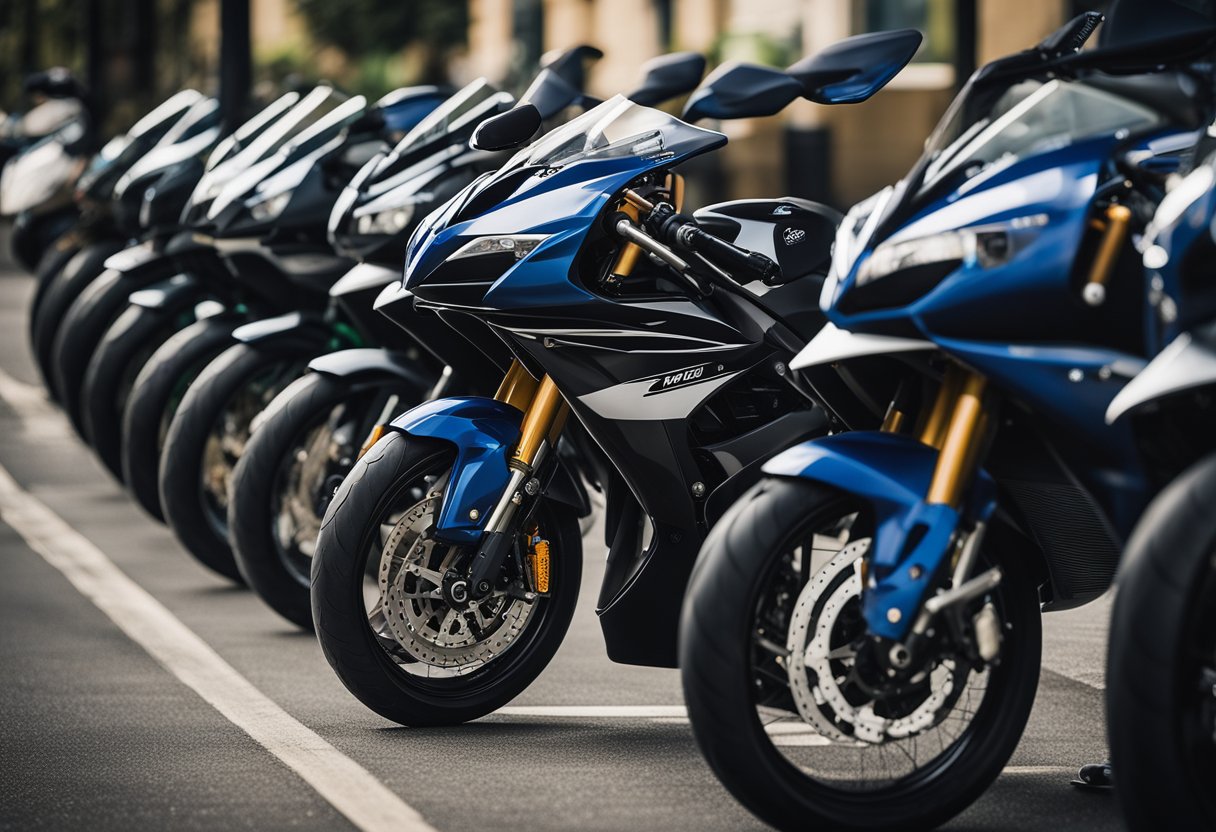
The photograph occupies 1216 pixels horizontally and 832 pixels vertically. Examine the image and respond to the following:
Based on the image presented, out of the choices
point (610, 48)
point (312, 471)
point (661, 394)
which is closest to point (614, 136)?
point (661, 394)

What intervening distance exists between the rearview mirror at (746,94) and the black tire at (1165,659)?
6.44 ft

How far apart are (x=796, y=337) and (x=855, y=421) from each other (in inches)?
24.7

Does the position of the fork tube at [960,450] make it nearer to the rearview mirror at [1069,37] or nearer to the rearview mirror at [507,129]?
the rearview mirror at [1069,37]

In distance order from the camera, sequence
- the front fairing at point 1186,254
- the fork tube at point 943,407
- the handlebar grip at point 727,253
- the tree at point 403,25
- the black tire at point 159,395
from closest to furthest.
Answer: the front fairing at point 1186,254, the fork tube at point 943,407, the handlebar grip at point 727,253, the black tire at point 159,395, the tree at point 403,25

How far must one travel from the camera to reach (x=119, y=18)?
47.5 m

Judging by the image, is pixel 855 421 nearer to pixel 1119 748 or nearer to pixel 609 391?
pixel 609 391

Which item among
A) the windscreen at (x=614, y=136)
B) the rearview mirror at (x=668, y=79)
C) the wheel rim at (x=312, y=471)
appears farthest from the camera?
the wheel rim at (x=312, y=471)

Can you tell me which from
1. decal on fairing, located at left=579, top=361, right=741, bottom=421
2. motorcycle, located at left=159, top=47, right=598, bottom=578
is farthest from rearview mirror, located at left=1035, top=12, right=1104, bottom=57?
motorcycle, located at left=159, top=47, right=598, bottom=578

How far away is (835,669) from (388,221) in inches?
99.8

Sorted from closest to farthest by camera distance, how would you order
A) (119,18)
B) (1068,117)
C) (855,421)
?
(1068,117)
(855,421)
(119,18)

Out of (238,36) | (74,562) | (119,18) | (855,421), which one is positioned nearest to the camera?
(855,421)

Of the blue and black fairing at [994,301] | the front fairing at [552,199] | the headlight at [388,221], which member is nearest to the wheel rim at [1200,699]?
the blue and black fairing at [994,301]

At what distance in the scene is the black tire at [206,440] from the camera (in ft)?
22.3

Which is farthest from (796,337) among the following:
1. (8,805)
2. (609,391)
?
(8,805)
